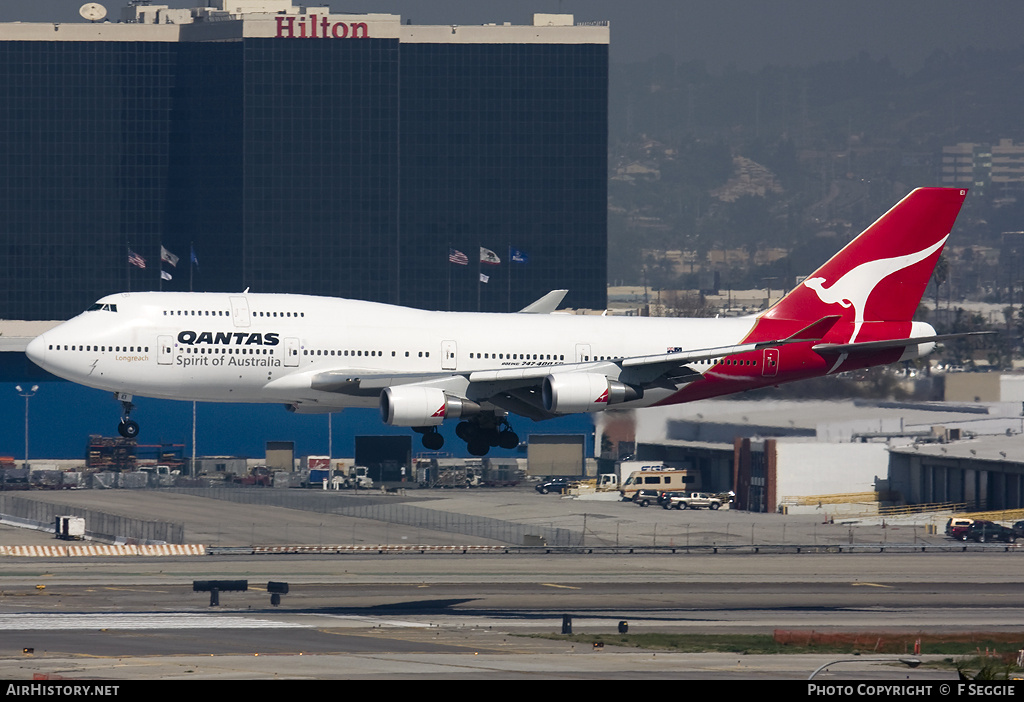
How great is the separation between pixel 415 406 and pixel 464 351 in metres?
4.52

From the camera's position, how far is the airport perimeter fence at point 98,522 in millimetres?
130875

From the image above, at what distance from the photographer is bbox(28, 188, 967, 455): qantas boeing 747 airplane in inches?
2977

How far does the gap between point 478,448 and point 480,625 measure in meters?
8.24

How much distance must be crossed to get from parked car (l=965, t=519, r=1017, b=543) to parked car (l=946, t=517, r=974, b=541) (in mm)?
469

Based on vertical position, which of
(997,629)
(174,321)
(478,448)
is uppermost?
(174,321)

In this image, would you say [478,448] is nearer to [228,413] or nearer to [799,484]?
[799,484]

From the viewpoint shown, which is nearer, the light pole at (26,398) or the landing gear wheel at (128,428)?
the landing gear wheel at (128,428)

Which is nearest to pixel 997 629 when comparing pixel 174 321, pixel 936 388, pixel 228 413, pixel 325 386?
pixel 325 386

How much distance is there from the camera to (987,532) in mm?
128750

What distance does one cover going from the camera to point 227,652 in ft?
224

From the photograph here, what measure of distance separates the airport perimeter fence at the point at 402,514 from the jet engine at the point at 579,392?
167 ft

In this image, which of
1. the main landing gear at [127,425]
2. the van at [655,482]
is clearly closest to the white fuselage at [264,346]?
the main landing gear at [127,425]

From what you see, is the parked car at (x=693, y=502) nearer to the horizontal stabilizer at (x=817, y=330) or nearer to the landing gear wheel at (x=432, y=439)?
the horizontal stabilizer at (x=817, y=330)

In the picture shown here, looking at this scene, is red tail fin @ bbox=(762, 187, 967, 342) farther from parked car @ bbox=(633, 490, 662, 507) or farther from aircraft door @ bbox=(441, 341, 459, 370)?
parked car @ bbox=(633, 490, 662, 507)
